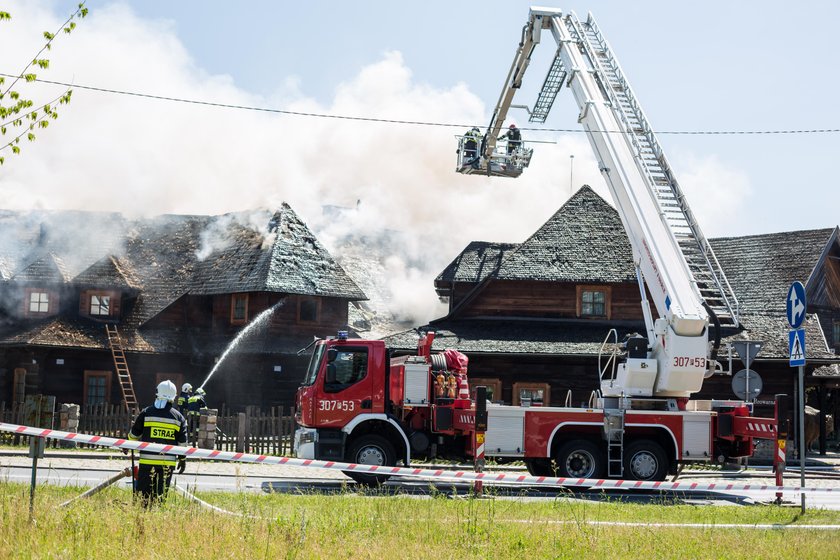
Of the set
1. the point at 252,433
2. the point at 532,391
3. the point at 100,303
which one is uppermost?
the point at 100,303

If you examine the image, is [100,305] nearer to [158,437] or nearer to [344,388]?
[344,388]

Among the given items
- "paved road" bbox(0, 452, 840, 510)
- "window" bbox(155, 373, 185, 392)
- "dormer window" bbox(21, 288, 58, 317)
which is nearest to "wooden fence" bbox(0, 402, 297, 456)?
"paved road" bbox(0, 452, 840, 510)

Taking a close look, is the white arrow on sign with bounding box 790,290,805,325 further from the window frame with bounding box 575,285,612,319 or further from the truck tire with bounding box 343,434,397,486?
the window frame with bounding box 575,285,612,319

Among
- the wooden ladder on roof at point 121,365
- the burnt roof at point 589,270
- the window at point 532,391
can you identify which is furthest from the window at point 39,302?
the window at point 532,391

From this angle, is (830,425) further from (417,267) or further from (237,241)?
(237,241)

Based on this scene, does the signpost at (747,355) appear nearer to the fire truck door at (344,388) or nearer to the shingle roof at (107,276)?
the fire truck door at (344,388)

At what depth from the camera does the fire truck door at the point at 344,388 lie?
16.8 meters

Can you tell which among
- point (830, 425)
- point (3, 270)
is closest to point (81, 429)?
point (3, 270)

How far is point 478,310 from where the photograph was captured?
32.4 metres

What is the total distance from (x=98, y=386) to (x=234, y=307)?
5.13m

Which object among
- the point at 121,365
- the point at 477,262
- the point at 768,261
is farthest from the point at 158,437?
the point at 768,261

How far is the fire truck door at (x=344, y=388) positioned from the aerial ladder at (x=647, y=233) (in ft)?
14.0

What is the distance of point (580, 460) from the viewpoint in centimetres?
1716

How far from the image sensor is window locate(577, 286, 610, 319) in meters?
32.0
